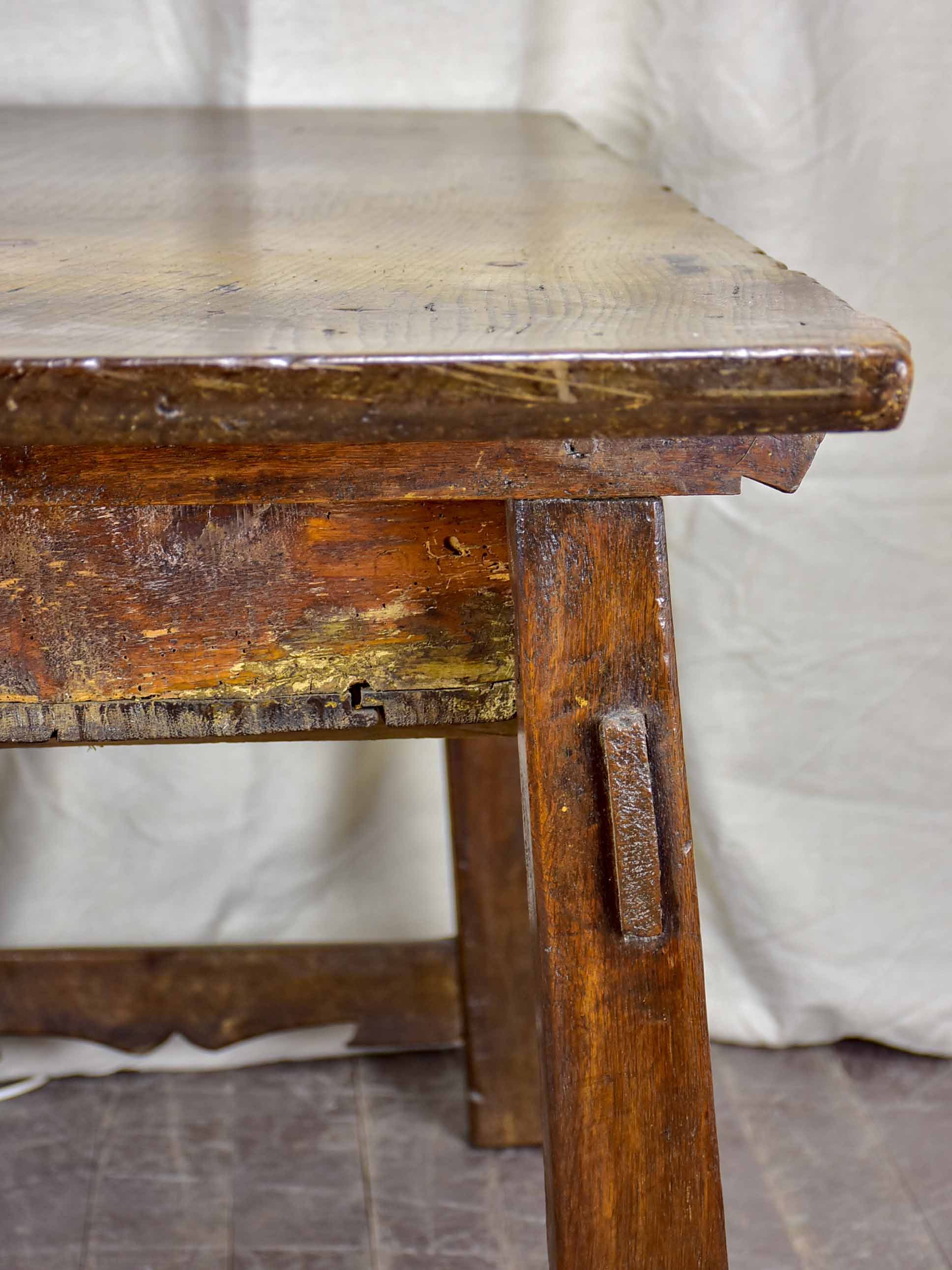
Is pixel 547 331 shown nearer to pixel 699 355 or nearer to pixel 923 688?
pixel 699 355

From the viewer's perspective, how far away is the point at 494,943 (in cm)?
98

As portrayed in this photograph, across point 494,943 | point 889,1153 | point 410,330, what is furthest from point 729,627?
point 410,330

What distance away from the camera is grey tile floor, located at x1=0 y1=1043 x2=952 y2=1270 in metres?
0.91

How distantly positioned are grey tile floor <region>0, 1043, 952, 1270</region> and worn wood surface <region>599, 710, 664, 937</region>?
0.60 m

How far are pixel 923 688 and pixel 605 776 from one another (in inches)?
29.7

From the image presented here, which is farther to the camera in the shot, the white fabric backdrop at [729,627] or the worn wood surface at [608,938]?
the white fabric backdrop at [729,627]

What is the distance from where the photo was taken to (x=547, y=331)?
→ 339 mm

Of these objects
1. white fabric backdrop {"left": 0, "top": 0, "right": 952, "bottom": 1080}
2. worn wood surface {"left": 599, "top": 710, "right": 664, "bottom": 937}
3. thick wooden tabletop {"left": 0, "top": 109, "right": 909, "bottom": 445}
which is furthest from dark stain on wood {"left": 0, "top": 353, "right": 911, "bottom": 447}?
white fabric backdrop {"left": 0, "top": 0, "right": 952, "bottom": 1080}

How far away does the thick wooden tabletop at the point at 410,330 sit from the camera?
316 millimetres

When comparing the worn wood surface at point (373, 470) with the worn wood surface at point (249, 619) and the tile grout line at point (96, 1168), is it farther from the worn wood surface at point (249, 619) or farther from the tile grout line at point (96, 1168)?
the tile grout line at point (96, 1168)

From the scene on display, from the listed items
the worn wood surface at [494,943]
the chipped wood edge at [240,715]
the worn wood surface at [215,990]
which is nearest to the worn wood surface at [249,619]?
the chipped wood edge at [240,715]

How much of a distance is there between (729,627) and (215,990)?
52cm

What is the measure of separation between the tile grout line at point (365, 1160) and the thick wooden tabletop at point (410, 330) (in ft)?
2.35

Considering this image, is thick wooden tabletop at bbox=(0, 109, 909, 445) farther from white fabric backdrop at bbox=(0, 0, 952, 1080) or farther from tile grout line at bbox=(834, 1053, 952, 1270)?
tile grout line at bbox=(834, 1053, 952, 1270)
